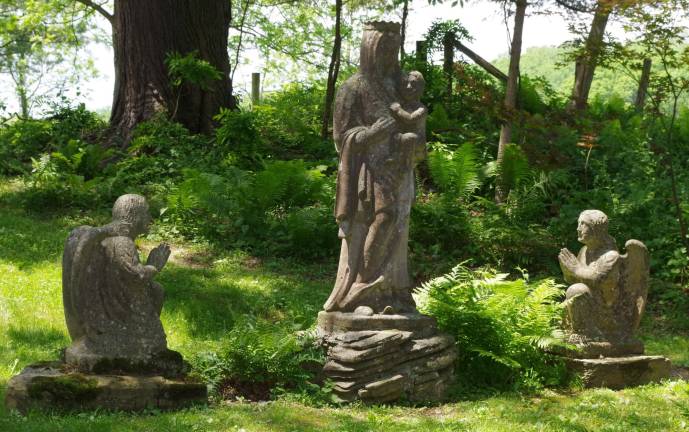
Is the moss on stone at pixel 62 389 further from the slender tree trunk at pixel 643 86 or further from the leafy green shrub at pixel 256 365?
the slender tree trunk at pixel 643 86

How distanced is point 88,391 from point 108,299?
75cm

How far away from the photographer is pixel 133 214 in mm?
7043

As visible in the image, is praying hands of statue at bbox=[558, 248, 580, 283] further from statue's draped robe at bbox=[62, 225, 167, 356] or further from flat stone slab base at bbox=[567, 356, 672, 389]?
statue's draped robe at bbox=[62, 225, 167, 356]

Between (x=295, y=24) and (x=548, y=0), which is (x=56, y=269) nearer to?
(x=548, y=0)

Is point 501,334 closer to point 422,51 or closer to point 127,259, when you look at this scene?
point 127,259

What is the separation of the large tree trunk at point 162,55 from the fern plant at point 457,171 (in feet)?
16.3

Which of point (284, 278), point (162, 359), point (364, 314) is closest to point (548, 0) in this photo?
point (284, 278)

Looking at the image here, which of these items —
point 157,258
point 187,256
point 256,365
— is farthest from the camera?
point 187,256

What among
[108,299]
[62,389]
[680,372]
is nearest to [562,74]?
[680,372]

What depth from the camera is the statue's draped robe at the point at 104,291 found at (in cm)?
678

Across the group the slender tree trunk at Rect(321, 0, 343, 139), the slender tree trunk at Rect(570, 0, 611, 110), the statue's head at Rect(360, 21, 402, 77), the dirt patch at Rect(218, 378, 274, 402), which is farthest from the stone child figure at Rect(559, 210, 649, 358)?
the slender tree trunk at Rect(321, 0, 343, 139)

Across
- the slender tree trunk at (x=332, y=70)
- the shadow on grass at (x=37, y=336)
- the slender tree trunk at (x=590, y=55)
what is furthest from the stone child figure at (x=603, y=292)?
the slender tree trunk at (x=332, y=70)

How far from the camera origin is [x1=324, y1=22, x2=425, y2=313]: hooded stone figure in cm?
790

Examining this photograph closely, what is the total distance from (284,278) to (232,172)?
3.05m
